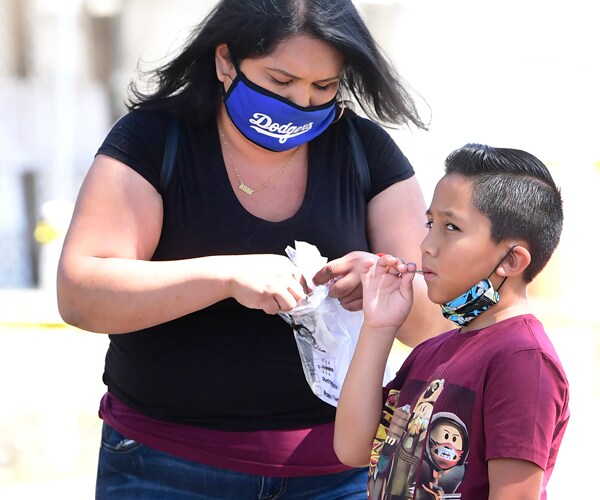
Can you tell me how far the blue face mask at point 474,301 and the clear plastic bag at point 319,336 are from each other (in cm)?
38

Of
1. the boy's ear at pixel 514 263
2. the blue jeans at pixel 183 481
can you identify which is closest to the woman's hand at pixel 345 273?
the boy's ear at pixel 514 263

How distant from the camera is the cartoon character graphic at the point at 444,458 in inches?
73.1

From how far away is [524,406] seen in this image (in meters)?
1.79

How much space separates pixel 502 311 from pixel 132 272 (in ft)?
2.58

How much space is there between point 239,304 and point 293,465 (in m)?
0.39

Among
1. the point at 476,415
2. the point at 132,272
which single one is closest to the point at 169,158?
the point at 132,272

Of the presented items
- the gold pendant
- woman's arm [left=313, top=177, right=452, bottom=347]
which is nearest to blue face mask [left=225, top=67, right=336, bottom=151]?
the gold pendant

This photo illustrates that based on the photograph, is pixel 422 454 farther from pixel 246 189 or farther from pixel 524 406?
pixel 246 189

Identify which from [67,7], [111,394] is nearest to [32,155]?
[67,7]

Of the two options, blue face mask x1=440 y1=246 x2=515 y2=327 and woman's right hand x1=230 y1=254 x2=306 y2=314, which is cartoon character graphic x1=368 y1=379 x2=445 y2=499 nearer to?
blue face mask x1=440 y1=246 x2=515 y2=327

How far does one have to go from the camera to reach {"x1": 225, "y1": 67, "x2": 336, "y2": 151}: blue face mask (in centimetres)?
236

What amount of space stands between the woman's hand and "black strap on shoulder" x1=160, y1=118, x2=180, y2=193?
405 millimetres

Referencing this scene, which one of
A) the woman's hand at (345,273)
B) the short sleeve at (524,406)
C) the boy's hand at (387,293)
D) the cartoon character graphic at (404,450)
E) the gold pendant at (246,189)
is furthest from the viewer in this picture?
the gold pendant at (246,189)

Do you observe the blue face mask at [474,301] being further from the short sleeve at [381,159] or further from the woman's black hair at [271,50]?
the woman's black hair at [271,50]
